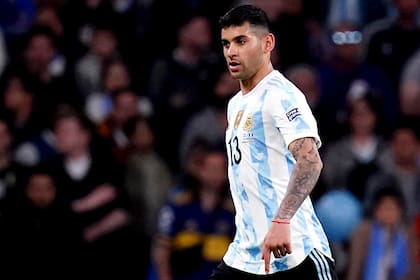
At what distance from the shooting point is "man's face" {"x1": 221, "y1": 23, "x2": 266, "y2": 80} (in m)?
7.17

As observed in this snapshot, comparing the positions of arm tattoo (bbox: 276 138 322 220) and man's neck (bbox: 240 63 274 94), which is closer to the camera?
arm tattoo (bbox: 276 138 322 220)

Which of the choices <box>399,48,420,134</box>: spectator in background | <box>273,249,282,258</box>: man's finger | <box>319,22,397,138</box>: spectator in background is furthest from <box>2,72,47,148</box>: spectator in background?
<box>273,249,282,258</box>: man's finger

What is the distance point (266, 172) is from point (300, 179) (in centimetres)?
36

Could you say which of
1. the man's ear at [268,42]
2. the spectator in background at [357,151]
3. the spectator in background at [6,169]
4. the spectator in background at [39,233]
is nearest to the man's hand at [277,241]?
the man's ear at [268,42]

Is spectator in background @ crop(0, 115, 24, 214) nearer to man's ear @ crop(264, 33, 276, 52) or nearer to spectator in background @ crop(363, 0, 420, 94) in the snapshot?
spectator in background @ crop(363, 0, 420, 94)

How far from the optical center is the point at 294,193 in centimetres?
679

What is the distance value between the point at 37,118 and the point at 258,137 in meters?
5.71

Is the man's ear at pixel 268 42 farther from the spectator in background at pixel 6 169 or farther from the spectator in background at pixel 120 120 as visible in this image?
the spectator in background at pixel 120 120

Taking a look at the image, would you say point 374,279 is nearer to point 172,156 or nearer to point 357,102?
point 357,102

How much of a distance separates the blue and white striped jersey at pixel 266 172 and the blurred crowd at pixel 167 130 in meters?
3.51

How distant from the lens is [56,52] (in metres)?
13.9

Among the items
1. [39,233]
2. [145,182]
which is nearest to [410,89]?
[145,182]

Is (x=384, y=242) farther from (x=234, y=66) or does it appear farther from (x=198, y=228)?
(x=234, y=66)

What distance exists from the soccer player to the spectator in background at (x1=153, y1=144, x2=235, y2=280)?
11.4 ft
